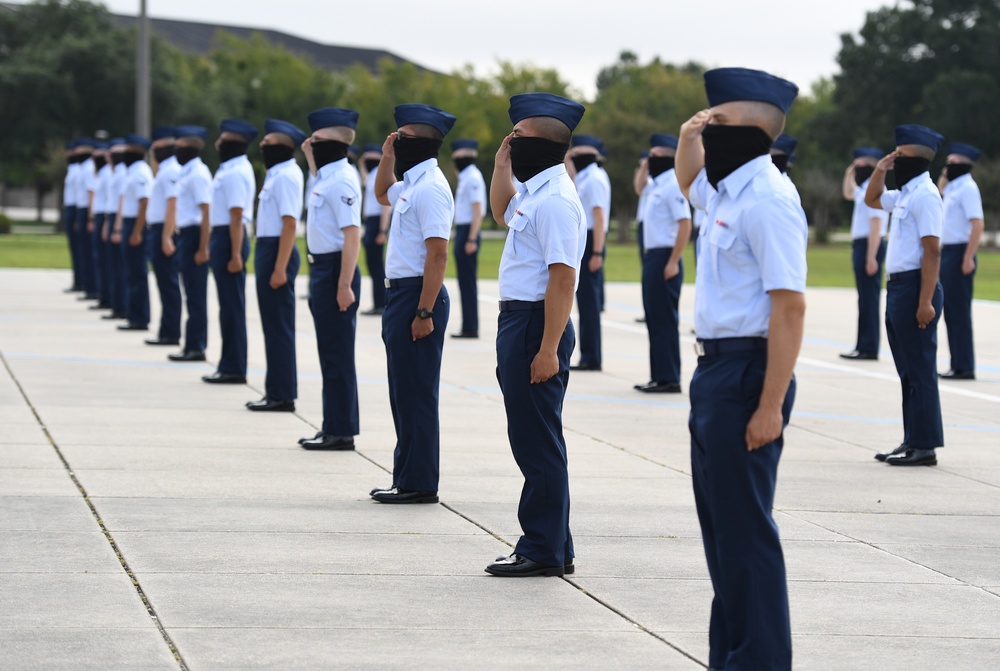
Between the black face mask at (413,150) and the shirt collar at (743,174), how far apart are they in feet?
11.4

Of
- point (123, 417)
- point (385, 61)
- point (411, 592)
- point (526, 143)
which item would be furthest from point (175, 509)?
point (385, 61)

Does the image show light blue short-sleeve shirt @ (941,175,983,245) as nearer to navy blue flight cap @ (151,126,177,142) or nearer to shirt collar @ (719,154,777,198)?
navy blue flight cap @ (151,126,177,142)

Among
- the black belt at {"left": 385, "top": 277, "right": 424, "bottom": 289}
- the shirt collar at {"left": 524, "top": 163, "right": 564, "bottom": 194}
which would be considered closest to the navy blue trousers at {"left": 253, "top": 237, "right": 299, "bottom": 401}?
the black belt at {"left": 385, "top": 277, "right": 424, "bottom": 289}

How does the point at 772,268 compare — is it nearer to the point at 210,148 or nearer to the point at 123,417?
the point at 123,417

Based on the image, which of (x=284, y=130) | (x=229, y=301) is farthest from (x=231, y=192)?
(x=284, y=130)

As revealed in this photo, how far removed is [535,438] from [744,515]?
1.86m

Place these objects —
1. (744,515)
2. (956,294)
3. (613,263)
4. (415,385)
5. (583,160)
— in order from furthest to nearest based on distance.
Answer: (613,263), (583,160), (956,294), (415,385), (744,515)

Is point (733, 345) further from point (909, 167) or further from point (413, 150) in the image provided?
point (909, 167)

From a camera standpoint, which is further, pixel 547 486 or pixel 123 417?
pixel 123 417

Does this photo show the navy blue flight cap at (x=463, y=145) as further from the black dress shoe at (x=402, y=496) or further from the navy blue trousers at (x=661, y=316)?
the black dress shoe at (x=402, y=496)

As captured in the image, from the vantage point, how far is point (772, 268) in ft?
15.2

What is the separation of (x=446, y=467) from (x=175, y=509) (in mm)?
2103

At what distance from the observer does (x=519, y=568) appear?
252 inches

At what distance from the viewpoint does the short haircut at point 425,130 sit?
8125 millimetres
